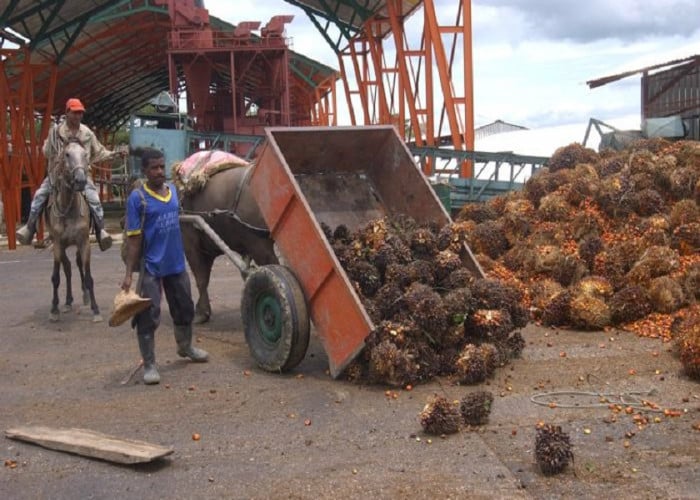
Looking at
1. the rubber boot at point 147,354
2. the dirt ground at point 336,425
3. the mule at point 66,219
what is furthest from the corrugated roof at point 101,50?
the dirt ground at point 336,425

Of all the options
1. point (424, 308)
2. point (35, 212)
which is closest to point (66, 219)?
point (35, 212)

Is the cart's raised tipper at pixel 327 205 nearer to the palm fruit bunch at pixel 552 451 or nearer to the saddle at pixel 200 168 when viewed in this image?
the saddle at pixel 200 168

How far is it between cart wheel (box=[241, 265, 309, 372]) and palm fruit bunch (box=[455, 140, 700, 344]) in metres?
2.03

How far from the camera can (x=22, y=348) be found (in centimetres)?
802

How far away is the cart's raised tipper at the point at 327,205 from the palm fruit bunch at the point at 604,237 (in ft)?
5.57

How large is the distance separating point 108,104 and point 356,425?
50599mm

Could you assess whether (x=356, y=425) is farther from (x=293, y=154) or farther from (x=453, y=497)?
(x=293, y=154)

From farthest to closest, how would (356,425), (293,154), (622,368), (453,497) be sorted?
(293,154), (622,368), (356,425), (453,497)

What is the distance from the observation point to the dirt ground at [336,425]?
421 cm

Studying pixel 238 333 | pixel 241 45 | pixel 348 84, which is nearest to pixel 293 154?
pixel 238 333

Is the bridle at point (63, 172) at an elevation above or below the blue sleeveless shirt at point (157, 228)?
above

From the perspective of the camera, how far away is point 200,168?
8.68 metres

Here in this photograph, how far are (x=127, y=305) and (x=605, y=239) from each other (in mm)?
5941

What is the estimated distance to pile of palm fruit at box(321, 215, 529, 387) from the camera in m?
5.91
